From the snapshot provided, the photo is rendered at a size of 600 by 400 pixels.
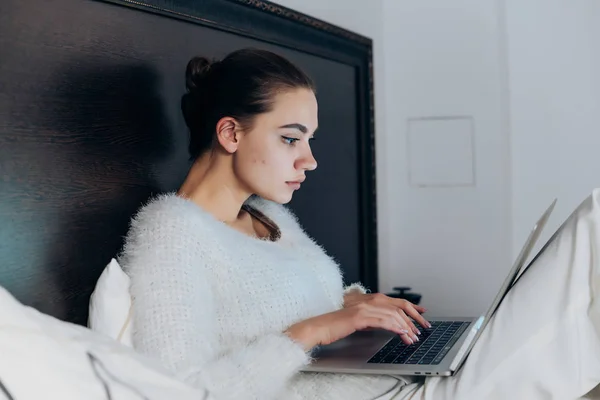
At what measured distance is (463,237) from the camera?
2814 mm

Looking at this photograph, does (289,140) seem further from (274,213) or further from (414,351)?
(414,351)

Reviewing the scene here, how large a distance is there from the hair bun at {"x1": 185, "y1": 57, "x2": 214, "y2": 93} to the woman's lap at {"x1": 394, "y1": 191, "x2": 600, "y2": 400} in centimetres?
74

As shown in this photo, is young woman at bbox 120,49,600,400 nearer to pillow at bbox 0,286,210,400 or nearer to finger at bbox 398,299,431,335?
finger at bbox 398,299,431,335

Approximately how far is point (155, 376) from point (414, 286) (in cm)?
206

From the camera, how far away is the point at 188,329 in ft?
4.06

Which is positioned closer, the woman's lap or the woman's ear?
the woman's lap

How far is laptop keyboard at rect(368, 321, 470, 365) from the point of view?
136 cm

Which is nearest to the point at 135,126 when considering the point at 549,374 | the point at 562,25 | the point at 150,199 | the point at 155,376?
the point at 150,199

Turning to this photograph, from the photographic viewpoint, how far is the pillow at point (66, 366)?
2.56 ft

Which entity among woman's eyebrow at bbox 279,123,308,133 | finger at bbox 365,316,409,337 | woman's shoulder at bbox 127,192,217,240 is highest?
woman's eyebrow at bbox 279,123,308,133

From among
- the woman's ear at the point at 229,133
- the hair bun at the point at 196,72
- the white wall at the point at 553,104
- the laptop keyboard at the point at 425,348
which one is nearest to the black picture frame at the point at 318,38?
the hair bun at the point at 196,72

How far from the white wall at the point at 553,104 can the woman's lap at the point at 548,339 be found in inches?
55.6

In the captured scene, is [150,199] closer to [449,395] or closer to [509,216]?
[449,395]

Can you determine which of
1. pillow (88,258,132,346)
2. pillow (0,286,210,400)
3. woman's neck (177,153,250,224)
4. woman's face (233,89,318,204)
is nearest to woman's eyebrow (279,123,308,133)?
woman's face (233,89,318,204)
